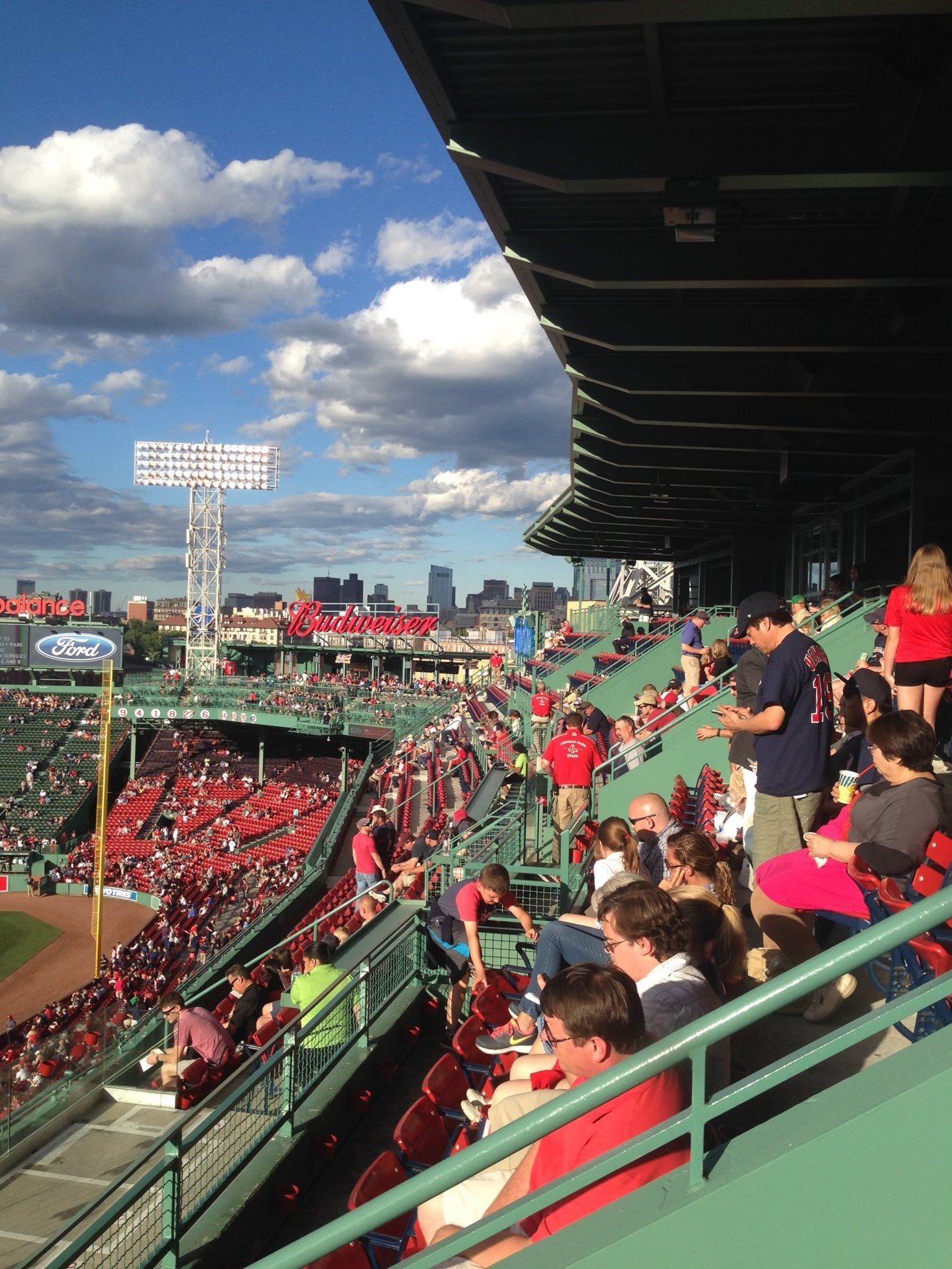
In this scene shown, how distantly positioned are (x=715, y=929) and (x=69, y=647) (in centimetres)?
5154

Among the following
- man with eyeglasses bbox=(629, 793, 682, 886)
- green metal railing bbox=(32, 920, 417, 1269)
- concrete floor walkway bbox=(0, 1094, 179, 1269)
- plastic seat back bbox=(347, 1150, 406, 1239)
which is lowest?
concrete floor walkway bbox=(0, 1094, 179, 1269)

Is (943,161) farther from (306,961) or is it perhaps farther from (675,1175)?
(306,961)

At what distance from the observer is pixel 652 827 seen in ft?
20.1

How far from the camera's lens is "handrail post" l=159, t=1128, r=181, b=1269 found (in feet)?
14.5

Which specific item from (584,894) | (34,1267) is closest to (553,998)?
(34,1267)

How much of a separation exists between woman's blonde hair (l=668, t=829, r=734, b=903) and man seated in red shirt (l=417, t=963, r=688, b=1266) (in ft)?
5.88

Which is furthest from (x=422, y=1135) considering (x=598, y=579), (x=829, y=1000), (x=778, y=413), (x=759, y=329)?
(x=598, y=579)

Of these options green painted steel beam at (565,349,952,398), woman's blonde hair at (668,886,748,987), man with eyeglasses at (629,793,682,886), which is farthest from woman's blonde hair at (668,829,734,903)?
green painted steel beam at (565,349,952,398)

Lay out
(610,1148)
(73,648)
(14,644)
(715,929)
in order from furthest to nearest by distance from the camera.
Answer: (73,648) < (14,644) < (715,929) < (610,1148)

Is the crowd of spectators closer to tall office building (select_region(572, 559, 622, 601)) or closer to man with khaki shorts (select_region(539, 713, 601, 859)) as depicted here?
man with khaki shorts (select_region(539, 713, 601, 859))

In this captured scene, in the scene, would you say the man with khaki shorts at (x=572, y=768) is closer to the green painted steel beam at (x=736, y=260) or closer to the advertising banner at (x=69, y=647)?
the green painted steel beam at (x=736, y=260)

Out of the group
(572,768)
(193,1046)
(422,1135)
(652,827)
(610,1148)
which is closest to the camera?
(610,1148)

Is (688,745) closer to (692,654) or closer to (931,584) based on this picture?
(692,654)

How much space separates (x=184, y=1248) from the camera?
15.1 ft
